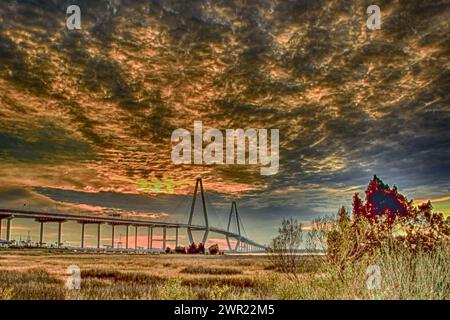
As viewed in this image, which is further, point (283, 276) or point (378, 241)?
point (283, 276)

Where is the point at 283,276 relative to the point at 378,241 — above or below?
below

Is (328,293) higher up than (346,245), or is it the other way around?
(346,245)

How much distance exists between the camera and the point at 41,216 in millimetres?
115125
